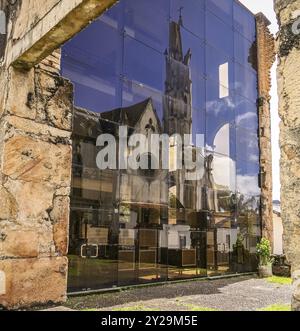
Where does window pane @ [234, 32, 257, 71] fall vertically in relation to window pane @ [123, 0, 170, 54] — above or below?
above

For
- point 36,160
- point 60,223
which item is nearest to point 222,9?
point 36,160

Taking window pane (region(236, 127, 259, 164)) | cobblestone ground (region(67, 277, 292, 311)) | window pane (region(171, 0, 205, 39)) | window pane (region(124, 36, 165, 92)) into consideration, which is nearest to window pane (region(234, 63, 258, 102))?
window pane (region(236, 127, 259, 164))

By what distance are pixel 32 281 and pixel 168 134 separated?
6.52m

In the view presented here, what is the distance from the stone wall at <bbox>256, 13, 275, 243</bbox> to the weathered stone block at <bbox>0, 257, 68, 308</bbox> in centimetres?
978

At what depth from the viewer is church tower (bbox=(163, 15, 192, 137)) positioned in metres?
9.73

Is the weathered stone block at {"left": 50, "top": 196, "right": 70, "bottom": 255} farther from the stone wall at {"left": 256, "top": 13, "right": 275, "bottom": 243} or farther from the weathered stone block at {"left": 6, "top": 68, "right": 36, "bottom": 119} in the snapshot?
the stone wall at {"left": 256, "top": 13, "right": 275, "bottom": 243}

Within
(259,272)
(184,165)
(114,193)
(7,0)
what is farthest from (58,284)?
(259,272)

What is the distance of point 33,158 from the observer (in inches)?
146

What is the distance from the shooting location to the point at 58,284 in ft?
12.3

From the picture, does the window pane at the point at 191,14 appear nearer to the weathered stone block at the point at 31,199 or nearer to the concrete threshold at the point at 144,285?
the concrete threshold at the point at 144,285

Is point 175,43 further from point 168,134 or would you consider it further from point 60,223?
point 60,223

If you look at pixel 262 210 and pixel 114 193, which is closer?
pixel 114 193

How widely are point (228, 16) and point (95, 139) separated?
7049 millimetres

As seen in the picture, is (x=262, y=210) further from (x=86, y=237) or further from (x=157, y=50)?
(x=86, y=237)
